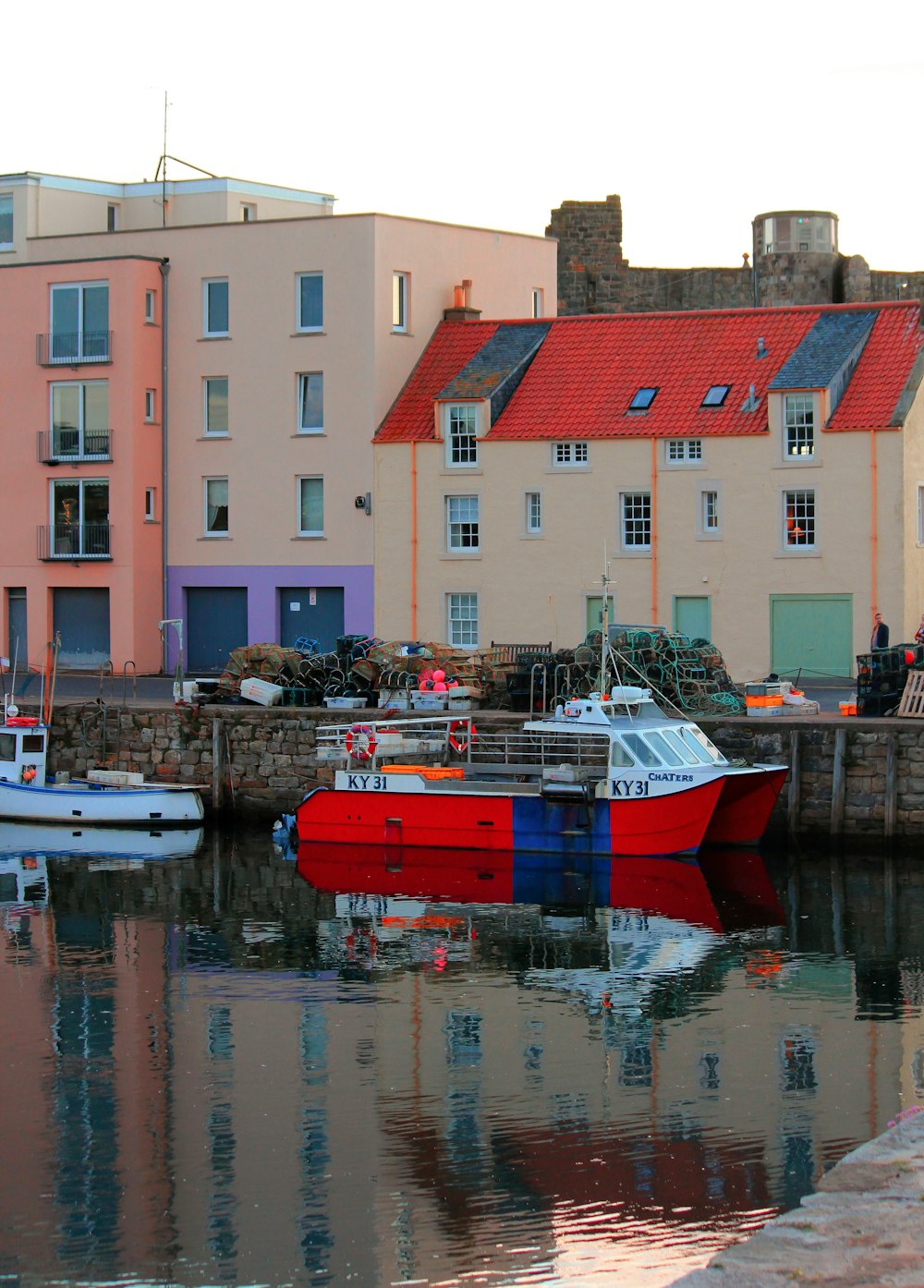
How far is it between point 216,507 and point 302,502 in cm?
225

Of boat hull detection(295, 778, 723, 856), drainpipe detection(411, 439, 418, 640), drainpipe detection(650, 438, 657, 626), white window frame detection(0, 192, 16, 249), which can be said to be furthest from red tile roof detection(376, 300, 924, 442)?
boat hull detection(295, 778, 723, 856)

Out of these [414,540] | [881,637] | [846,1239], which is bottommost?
[846,1239]

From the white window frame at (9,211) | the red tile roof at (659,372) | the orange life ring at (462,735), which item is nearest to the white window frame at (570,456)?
the red tile roof at (659,372)

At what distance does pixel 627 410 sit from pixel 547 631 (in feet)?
16.1

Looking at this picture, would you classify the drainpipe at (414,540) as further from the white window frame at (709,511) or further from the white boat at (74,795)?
the white boat at (74,795)

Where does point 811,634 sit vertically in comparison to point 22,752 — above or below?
above

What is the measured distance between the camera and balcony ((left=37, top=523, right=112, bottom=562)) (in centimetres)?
4291

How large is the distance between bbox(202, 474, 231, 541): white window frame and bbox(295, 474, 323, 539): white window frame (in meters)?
1.78

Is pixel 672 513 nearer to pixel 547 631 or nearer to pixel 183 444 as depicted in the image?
pixel 547 631

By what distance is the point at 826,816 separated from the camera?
2827 cm

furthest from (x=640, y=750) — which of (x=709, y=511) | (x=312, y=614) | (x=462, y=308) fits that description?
(x=462, y=308)

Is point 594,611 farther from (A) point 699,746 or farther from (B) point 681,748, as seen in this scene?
(B) point 681,748

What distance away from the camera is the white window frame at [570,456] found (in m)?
39.1

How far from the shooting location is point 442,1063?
16953mm
